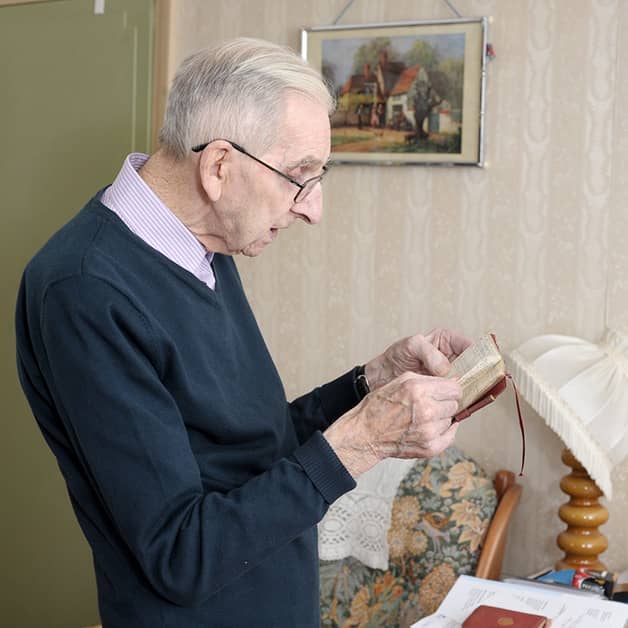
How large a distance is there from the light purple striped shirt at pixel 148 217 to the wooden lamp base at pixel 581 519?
1.35 metres

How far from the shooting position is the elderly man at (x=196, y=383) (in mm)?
1121

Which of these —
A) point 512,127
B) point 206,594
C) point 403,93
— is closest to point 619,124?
point 512,127

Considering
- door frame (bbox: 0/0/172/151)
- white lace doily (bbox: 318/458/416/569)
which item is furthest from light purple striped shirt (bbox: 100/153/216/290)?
door frame (bbox: 0/0/172/151)

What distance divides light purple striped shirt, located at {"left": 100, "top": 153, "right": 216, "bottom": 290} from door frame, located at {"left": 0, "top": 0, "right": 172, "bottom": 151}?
175cm

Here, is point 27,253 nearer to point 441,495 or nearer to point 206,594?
point 441,495

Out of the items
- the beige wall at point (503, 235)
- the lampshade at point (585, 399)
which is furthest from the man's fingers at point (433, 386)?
the beige wall at point (503, 235)

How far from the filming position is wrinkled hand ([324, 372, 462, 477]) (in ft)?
3.94

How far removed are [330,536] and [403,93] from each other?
4.10ft

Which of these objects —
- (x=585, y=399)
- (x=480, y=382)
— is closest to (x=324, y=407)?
(x=480, y=382)

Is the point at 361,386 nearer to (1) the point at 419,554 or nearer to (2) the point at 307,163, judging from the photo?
(2) the point at 307,163

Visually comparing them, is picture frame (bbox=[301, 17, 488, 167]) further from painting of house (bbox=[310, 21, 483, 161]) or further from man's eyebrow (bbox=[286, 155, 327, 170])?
man's eyebrow (bbox=[286, 155, 327, 170])

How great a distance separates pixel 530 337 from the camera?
257cm

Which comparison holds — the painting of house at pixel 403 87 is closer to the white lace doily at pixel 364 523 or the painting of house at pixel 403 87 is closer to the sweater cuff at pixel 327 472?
the white lace doily at pixel 364 523

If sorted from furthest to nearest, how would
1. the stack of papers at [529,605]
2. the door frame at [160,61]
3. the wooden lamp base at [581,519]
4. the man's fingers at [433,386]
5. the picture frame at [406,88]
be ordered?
the door frame at [160,61] < the picture frame at [406,88] < the wooden lamp base at [581,519] < the stack of papers at [529,605] < the man's fingers at [433,386]
